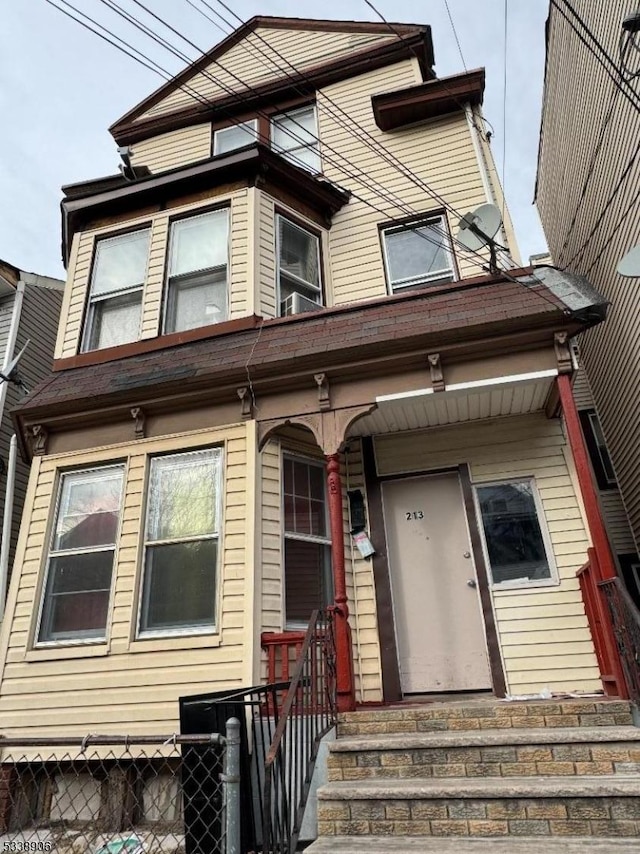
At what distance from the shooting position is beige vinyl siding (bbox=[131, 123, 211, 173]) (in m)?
9.38

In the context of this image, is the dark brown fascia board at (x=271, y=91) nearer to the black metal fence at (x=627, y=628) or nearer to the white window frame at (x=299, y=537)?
the white window frame at (x=299, y=537)

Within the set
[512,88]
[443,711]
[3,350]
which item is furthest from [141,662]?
[512,88]

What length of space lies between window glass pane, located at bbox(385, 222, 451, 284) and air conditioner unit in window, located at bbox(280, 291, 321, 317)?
3.78 feet

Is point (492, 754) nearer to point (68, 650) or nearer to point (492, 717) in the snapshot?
point (492, 717)

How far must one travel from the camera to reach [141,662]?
16.5 feet

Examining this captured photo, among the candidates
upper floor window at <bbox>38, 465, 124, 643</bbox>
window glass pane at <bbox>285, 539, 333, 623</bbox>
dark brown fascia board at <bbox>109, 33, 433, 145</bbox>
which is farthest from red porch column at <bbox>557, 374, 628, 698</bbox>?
dark brown fascia board at <bbox>109, 33, 433, 145</bbox>

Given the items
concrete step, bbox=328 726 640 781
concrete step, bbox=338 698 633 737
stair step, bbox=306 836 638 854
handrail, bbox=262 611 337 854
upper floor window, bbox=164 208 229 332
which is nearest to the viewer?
stair step, bbox=306 836 638 854

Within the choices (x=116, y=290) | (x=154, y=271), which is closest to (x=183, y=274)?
(x=154, y=271)

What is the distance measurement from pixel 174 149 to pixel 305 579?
302 inches

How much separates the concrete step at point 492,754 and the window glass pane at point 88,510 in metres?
3.27

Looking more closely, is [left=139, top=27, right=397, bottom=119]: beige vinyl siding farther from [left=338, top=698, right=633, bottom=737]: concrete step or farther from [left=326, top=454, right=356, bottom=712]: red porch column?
[left=338, top=698, right=633, bottom=737]: concrete step

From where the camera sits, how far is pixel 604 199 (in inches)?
294

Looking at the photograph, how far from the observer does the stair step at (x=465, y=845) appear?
9.09 ft

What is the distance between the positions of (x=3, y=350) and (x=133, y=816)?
Answer: 786 centimetres
